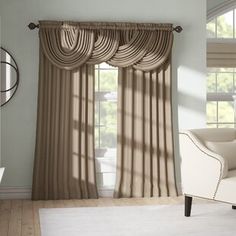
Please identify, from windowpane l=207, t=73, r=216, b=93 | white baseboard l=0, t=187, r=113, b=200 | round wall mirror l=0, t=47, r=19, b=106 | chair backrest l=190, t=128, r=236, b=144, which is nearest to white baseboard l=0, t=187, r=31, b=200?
white baseboard l=0, t=187, r=113, b=200

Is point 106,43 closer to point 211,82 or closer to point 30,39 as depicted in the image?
point 30,39

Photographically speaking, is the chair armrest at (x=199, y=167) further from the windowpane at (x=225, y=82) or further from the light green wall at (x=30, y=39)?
the windowpane at (x=225, y=82)

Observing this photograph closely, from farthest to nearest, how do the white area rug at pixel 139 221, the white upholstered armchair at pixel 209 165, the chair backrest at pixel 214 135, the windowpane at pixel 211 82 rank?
A: the windowpane at pixel 211 82
the chair backrest at pixel 214 135
the white upholstered armchair at pixel 209 165
the white area rug at pixel 139 221

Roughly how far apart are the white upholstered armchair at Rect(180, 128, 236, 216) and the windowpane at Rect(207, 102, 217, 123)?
2.03 m

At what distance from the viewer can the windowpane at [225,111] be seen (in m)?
7.45

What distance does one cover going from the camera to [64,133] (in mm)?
6031

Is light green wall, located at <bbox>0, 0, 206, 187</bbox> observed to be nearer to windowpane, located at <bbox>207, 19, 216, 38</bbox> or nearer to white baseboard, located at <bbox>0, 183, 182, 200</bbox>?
white baseboard, located at <bbox>0, 183, 182, 200</bbox>

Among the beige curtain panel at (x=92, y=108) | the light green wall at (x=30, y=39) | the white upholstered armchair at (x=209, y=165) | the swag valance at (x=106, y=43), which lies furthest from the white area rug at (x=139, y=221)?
the swag valance at (x=106, y=43)

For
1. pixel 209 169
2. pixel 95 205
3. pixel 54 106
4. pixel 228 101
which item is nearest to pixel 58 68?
pixel 54 106

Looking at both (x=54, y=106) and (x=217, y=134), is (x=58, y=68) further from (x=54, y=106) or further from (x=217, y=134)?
(x=217, y=134)

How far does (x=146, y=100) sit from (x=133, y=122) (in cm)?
29

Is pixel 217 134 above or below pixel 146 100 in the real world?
below

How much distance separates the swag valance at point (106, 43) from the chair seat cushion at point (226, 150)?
1.36 metres

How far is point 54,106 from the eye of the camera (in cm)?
600
